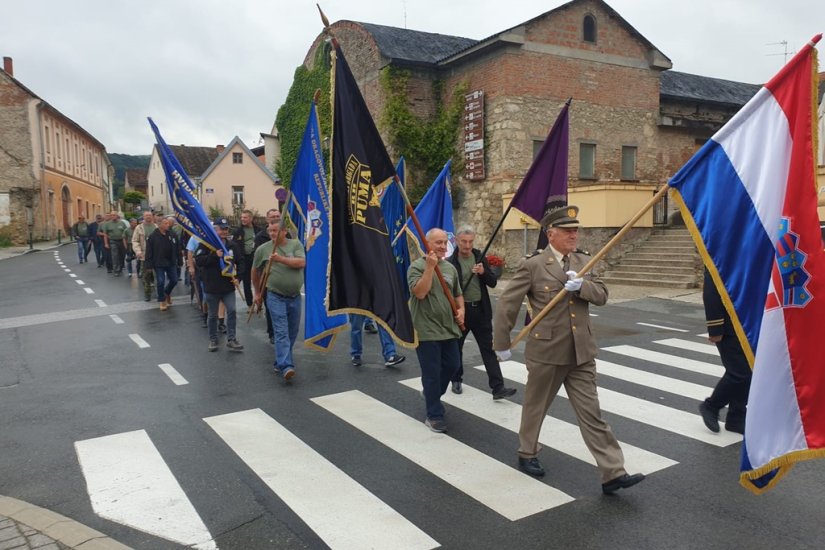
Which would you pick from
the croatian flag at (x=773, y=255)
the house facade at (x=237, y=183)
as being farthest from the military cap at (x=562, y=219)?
the house facade at (x=237, y=183)

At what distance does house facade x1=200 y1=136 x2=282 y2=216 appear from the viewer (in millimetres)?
54719

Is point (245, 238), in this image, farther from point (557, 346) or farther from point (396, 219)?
point (557, 346)

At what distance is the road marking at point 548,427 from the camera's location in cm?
505

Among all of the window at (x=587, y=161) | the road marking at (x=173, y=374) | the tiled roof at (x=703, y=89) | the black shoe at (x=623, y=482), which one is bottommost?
the road marking at (x=173, y=374)

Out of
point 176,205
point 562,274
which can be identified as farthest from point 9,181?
point 562,274

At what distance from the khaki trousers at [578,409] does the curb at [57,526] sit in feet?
9.33

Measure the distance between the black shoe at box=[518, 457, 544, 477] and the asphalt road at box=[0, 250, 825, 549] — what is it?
0.08m

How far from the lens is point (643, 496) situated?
4.38m

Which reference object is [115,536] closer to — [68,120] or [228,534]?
[228,534]

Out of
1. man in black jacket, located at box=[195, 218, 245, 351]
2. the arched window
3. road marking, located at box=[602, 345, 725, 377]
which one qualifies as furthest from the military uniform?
the arched window

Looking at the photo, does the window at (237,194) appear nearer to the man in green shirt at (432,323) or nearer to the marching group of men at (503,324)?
the marching group of men at (503,324)

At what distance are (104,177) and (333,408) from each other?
225 ft

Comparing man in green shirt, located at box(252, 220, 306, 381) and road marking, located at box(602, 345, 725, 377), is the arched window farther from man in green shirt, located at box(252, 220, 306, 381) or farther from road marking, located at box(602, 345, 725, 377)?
man in green shirt, located at box(252, 220, 306, 381)

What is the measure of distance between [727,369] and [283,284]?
5.00 metres
